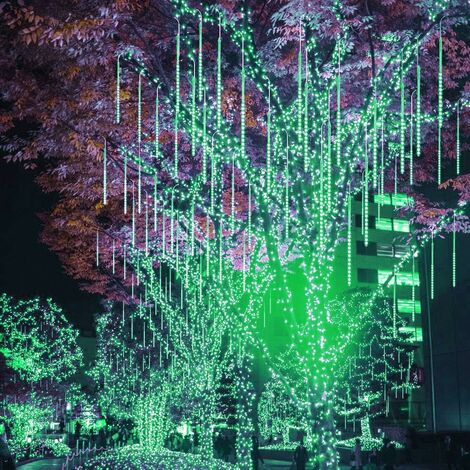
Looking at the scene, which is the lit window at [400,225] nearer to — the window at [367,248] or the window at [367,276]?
the window at [367,248]

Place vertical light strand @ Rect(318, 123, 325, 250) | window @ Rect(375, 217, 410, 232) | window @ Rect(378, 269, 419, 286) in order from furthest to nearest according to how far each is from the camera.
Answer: window @ Rect(375, 217, 410, 232), window @ Rect(378, 269, 419, 286), vertical light strand @ Rect(318, 123, 325, 250)

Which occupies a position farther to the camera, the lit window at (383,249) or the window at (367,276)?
the lit window at (383,249)

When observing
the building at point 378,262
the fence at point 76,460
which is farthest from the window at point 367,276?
the fence at point 76,460

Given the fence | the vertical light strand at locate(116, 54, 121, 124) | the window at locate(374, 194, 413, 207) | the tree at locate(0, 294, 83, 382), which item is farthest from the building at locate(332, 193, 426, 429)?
the vertical light strand at locate(116, 54, 121, 124)

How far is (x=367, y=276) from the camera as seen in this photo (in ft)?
195

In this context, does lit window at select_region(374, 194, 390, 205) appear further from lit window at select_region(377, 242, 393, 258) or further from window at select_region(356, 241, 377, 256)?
window at select_region(356, 241, 377, 256)

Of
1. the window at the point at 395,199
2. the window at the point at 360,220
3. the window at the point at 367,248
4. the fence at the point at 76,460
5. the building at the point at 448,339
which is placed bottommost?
the fence at the point at 76,460

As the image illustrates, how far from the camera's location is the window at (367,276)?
59281 mm

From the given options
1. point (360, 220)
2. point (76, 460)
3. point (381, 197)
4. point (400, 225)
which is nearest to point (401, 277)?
point (360, 220)

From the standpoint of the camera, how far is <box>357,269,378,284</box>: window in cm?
5928

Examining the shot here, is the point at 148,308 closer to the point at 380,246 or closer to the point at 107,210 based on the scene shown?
the point at 107,210

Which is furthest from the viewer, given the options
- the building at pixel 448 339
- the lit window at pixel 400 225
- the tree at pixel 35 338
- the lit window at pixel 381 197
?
the lit window at pixel 400 225

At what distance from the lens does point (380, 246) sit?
6116 cm

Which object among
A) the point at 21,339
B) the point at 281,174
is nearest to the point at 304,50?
the point at 281,174
